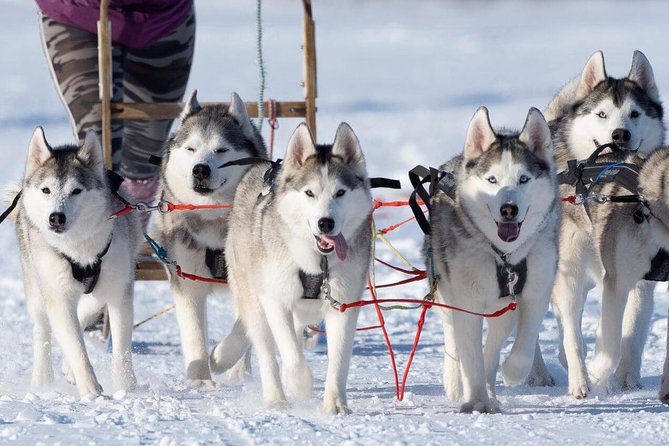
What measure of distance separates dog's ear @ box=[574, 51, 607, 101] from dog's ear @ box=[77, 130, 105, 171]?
5.66 ft

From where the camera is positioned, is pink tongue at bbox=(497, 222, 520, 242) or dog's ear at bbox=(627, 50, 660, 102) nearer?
pink tongue at bbox=(497, 222, 520, 242)

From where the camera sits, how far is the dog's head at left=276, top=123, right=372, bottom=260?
10.9 feet

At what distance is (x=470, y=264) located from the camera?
345 centimetres

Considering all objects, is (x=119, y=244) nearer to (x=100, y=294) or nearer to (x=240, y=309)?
(x=100, y=294)

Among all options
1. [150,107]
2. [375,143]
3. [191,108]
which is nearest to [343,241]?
[191,108]

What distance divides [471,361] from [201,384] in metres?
1.06

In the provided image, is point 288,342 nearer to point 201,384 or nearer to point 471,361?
point 471,361

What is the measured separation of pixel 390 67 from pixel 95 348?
2018 cm

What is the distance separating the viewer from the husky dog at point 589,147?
3926mm

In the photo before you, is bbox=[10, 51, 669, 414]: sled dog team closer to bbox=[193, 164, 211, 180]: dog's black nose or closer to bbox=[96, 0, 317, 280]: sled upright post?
bbox=[193, 164, 211, 180]: dog's black nose

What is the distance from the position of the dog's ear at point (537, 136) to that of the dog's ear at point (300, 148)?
1.99 feet

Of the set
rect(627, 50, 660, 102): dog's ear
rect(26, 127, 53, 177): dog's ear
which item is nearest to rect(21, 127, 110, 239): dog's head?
rect(26, 127, 53, 177): dog's ear

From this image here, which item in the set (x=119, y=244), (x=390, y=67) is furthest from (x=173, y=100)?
(x=390, y=67)

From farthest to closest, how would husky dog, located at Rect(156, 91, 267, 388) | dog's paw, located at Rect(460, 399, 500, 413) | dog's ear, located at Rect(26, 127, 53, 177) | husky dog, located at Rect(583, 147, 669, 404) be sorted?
1. husky dog, located at Rect(156, 91, 267, 388)
2. dog's ear, located at Rect(26, 127, 53, 177)
3. husky dog, located at Rect(583, 147, 669, 404)
4. dog's paw, located at Rect(460, 399, 500, 413)
